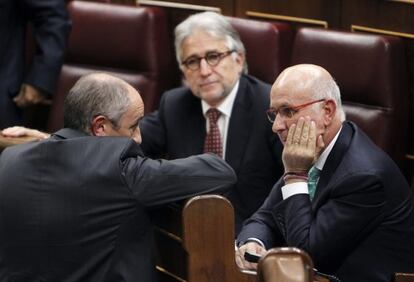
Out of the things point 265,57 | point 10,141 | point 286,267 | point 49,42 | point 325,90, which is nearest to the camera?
point 286,267

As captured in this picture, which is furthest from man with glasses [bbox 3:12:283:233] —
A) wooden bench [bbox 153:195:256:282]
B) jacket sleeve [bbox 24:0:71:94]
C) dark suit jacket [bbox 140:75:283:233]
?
wooden bench [bbox 153:195:256:282]

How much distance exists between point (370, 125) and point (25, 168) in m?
1.19

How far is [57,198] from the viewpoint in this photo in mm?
1965

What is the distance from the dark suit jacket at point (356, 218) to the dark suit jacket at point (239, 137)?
0.62 m

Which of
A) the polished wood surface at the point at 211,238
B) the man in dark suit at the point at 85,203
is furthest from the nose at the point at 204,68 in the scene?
the polished wood surface at the point at 211,238

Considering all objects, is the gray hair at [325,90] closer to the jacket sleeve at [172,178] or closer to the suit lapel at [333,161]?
the suit lapel at [333,161]

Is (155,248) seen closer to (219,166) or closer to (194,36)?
(219,166)

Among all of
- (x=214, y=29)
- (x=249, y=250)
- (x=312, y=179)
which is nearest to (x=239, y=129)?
(x=214, y=29)

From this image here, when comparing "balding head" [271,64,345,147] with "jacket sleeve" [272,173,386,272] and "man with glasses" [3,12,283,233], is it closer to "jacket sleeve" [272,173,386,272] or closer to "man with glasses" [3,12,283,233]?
"jacket sleeve" [272,173,386,272]

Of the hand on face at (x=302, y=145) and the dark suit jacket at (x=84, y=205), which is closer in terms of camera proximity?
the dark suit jacket at (x=84, y=205)

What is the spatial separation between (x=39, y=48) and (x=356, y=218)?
180 cm

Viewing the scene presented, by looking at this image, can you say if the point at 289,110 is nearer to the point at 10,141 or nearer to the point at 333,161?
the point at 333,161

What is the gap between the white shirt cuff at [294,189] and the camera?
2.10 meters

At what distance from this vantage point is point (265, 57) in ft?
10.00
